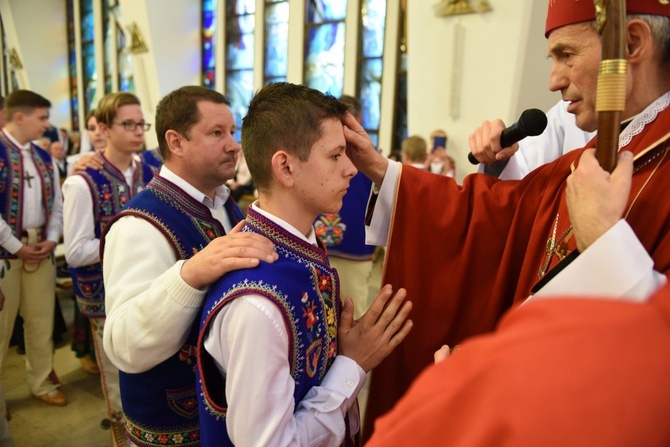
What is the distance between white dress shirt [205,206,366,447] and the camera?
101 cm

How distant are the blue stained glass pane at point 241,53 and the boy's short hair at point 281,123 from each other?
33.0 ft

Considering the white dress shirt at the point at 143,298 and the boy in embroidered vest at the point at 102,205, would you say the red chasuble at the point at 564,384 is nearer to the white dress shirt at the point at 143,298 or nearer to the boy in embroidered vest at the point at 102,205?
the white dress shirt at the point at 143,298

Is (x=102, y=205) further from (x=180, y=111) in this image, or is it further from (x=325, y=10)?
(x=325, y=10)

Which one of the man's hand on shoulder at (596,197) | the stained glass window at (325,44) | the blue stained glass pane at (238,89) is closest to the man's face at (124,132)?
the man's hand on shoulder at (596,197)

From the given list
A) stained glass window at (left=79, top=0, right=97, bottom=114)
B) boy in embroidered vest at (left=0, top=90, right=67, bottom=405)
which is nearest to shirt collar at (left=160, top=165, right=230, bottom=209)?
boy in embroidered vest at (left=0, top=90, right=67, bottom=405)

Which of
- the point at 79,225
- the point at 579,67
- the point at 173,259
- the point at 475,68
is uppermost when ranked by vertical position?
the point at 475,68

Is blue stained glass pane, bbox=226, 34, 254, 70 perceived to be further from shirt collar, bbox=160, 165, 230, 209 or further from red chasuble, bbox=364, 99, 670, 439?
red chasuble, bbox=364, 99, 670, 439

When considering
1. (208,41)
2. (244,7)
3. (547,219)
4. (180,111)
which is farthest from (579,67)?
(208,41)

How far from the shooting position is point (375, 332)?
4.23ft

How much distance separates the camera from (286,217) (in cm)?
126

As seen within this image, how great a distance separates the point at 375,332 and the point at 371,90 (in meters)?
8.52

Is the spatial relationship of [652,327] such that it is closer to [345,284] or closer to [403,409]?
[403,409]

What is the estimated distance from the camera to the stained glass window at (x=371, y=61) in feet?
29.6

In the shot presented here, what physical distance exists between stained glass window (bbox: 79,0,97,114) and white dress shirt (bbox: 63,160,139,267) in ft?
42.0
